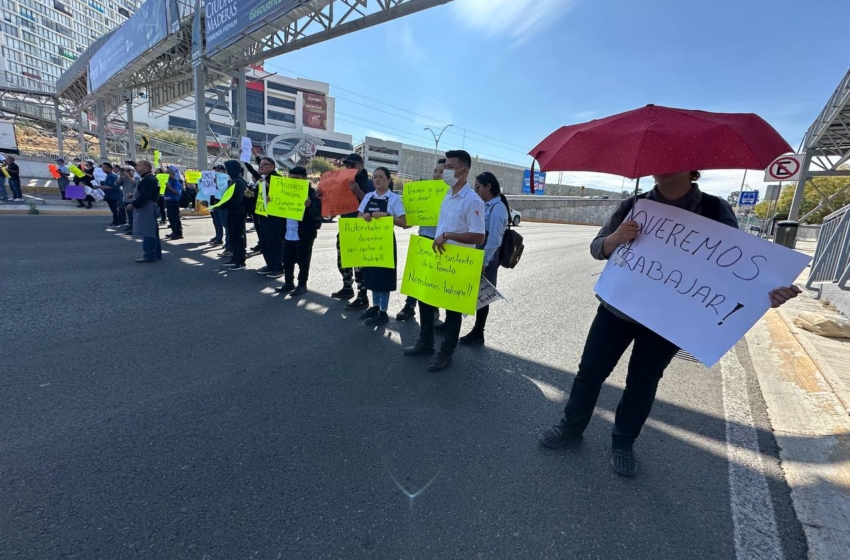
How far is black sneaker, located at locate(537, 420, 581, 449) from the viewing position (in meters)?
2.55

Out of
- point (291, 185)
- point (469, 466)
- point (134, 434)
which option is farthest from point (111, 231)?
point (469, 466)

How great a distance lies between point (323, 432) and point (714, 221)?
2612 mm

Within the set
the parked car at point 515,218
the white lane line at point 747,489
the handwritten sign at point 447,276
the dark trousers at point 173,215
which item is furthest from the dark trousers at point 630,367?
the dark trousers at point 173,215

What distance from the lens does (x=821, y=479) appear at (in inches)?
91.0

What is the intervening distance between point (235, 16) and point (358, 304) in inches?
489

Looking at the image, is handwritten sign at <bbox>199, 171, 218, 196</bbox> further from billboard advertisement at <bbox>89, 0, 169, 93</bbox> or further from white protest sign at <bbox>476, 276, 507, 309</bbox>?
billboard advertisement at <bbox>89, 0, 169, 93</bbox>

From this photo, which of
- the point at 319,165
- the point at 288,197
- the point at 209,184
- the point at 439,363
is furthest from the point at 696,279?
the point at 319,165

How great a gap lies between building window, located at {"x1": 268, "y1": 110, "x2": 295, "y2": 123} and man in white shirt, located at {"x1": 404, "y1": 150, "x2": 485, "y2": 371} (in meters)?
99.5

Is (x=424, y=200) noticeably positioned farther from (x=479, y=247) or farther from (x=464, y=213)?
(x=464, y=213)

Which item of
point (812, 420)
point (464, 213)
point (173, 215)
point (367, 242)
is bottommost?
point (812, 420)

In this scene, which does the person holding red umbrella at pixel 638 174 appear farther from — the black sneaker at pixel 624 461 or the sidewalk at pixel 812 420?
the sidewalk at pixel 812 420

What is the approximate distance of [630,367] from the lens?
7.79 feet

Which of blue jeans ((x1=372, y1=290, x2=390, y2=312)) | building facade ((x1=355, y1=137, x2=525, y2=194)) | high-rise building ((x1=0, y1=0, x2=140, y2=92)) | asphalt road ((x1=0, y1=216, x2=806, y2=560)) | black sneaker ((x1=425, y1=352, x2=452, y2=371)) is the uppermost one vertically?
high-rise building ((x1=0, y1=0, x2=140, y2=92))

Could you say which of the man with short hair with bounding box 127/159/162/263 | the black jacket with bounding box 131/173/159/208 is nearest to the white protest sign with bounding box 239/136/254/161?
the man with short hair with bounding box 127/159/162/263
